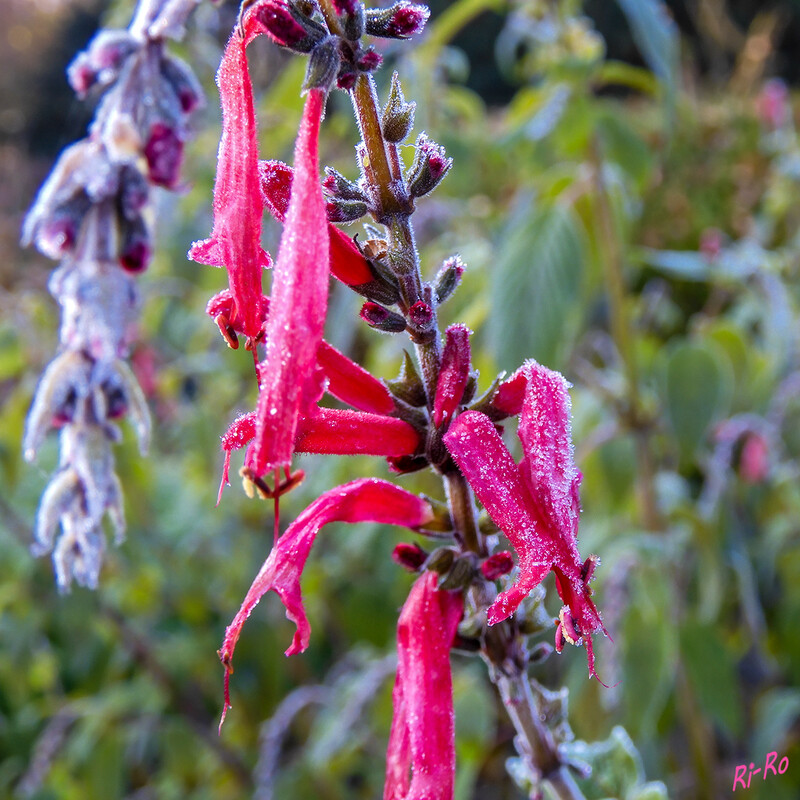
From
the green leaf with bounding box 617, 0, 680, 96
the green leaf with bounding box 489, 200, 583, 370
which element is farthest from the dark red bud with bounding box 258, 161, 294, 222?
the green leaf with bounding box 617, 0, 680, 96

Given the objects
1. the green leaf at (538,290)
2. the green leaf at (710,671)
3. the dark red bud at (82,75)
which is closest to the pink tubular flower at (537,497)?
the dark red bud at (82,75)

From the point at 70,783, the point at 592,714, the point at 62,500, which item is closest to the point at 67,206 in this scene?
the point at 62,500

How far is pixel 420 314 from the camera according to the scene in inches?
12.6

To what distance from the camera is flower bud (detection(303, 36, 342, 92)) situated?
11.4 inches

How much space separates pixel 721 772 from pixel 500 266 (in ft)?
2.80

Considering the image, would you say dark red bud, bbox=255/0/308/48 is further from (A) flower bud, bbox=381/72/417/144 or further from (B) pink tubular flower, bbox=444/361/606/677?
(B) pink tubular flower, bbox=444/361/606/677

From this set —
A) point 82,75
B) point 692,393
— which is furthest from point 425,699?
point 692,393

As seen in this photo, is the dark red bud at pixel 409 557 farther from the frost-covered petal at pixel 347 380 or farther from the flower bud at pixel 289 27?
the flower bud at pixel 289 27

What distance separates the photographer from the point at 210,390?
162 centimetres

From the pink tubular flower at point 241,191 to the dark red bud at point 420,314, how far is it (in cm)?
6

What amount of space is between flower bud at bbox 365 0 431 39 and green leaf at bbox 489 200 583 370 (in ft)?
1.61

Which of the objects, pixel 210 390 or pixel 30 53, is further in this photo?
pixel 30 53

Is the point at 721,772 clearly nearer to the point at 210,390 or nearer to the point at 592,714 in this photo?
the point at 592,714

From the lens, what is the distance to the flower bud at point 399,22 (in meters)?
0.32
